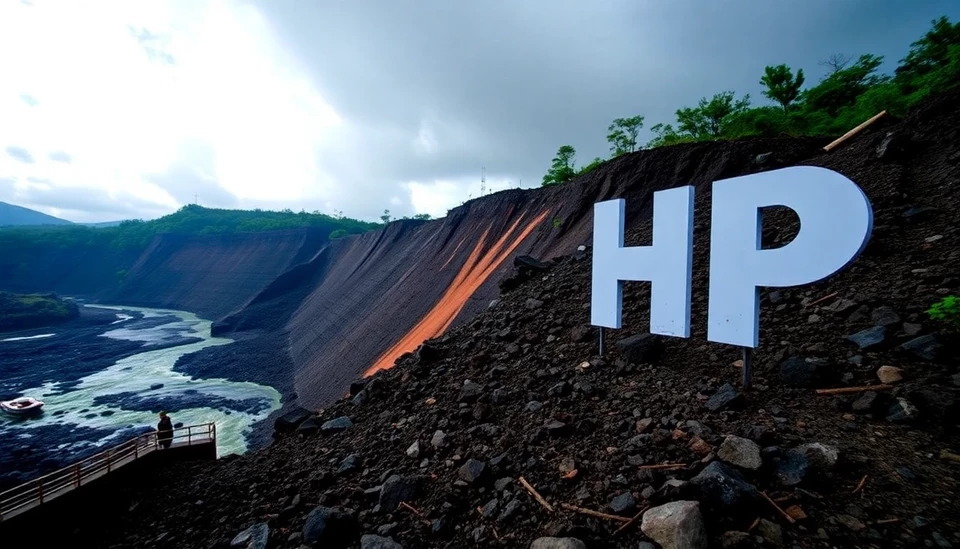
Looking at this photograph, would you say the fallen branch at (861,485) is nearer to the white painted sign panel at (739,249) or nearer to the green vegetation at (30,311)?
the white painted sign panel at (739,249)

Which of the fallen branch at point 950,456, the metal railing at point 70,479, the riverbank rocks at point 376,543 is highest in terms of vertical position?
the fallen branch at point 950,456

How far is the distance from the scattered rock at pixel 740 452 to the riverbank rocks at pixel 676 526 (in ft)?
1.88

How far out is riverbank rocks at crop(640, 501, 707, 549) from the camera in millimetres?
2305

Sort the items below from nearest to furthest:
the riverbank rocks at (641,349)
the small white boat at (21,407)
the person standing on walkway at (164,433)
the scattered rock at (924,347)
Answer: the scattered rock at (924,347) < the riverbank rocks at (641,349) < the person standing on walkway at (164,433) < the small white boat at (21,407)

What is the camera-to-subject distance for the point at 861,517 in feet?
7.30

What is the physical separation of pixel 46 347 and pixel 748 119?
5315 centimetres

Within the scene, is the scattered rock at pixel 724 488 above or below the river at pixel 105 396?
above

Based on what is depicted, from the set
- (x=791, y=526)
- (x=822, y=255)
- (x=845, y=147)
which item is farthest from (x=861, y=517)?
(x=845, y=147)

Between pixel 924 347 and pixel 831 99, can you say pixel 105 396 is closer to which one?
pixel 924 347

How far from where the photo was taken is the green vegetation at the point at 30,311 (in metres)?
41.3

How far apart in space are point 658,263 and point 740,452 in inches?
87.3

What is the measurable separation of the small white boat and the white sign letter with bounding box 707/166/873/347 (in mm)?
28128

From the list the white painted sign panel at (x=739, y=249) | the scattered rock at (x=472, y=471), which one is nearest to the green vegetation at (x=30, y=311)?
the scattered rock at (x=472, y=471)

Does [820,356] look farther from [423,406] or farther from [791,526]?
[423,406]
